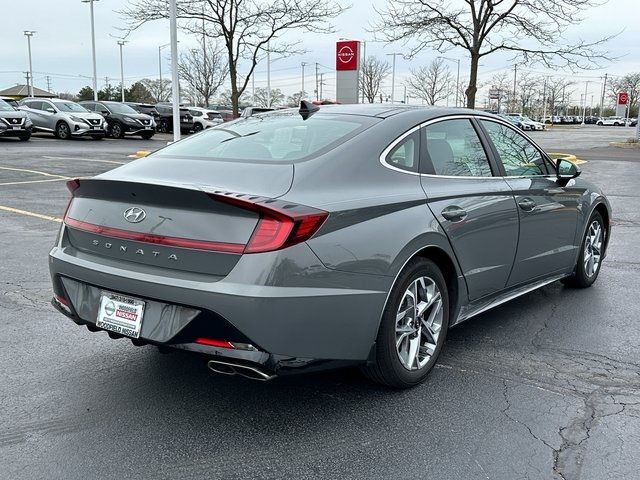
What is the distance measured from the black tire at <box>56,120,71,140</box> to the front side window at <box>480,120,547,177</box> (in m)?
24.8

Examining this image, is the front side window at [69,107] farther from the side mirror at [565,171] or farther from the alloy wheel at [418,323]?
the alloy wheel at [418,323]

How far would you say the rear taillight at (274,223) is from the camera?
9.34ft

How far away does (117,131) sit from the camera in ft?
94.5

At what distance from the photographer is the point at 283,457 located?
2883 millimetres

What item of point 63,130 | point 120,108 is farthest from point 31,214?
point 120,108

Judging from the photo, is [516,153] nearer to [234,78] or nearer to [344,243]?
[344,243]

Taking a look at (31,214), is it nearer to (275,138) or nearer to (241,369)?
(275,138)

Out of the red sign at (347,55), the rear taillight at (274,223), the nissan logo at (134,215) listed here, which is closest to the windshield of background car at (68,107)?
the red sign at (347,55)

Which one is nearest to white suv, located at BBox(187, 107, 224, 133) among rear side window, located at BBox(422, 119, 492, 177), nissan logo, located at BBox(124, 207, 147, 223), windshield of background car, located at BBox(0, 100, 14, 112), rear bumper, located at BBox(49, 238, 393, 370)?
windshield of background car, located at BBox(0, 100, 14, 112)

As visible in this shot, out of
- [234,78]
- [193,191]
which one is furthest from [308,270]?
[234,78]

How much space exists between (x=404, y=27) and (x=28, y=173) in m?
10.3

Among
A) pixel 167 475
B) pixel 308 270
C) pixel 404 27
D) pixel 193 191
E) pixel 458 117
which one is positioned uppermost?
pixel 404 27

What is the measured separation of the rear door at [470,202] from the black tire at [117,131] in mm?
26478

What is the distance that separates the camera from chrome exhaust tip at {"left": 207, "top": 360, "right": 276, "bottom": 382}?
2895 millimetres
